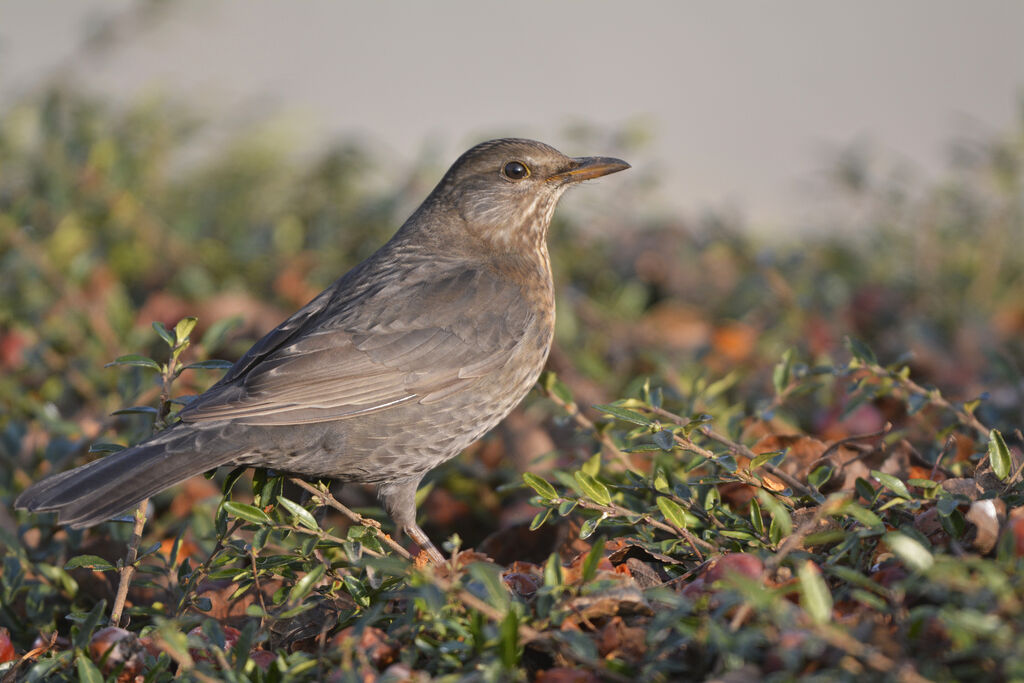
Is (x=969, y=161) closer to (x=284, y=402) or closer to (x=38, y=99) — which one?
(x=284, y=402)

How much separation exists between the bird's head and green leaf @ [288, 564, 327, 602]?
2.05 m

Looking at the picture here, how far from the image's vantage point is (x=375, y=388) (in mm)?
3385

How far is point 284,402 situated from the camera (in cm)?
321

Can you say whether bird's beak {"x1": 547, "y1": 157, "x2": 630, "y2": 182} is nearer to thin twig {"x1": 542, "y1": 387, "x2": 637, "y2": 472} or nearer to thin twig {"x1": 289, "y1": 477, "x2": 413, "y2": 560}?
thin twig {"x1": 542, "y1": 387, "x2": 637, "y2": 472}

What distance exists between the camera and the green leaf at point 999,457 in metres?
2.37

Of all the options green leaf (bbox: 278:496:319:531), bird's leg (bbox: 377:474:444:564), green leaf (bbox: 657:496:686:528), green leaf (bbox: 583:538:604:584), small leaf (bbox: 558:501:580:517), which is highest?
green leaf (bbox: 583:538:604:584)

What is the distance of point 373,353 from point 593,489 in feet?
3.85

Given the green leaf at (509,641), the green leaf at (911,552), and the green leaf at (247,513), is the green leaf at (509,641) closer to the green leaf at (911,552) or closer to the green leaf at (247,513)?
the green leaf at (911,552)

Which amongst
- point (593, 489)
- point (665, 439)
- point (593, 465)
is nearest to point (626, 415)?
point (665, 439)

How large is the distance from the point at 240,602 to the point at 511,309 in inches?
55.1

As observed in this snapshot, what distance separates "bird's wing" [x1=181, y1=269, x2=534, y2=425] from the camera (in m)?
3.21

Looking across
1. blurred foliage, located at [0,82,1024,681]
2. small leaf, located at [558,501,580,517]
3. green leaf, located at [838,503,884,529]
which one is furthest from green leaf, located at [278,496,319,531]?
green leaf, located at [838,503,884,529]

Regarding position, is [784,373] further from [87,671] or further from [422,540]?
[87,671]

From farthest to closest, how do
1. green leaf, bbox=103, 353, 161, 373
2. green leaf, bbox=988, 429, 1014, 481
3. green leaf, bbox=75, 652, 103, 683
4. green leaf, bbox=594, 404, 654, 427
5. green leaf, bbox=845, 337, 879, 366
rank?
green leaf, bbox=845, 337, 879, 366 → green leaf, bbox=103, 353, 161, 373 → green leaf, bbox=594, 404, 654, 427 → green leaf, bbox=988, 429, 1014, 481 → green leaf, bbox=75, 652, 103, 683
